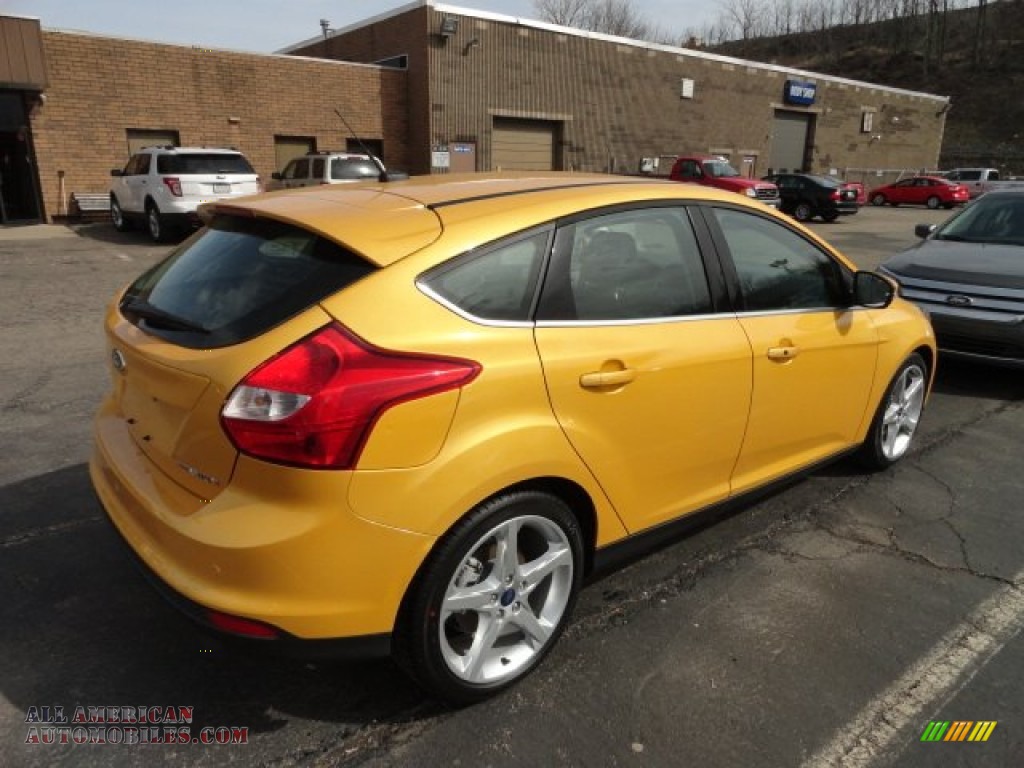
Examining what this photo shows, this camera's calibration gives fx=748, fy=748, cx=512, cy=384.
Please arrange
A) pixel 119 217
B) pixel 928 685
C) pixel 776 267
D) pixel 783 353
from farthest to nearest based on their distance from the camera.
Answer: pixel 119 217, pixel 776 267, pixel 783 353, pixel 928 685

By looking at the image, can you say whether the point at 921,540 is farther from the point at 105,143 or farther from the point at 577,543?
the point at 105,143

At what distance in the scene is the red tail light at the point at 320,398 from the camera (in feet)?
6.45

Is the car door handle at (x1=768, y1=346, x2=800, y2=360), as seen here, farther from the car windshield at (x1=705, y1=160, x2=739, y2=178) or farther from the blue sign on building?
the blue sign on building

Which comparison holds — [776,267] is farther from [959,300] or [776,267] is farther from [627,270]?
[959,300]

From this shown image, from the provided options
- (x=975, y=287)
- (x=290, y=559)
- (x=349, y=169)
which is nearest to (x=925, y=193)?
(x=349, y=169)

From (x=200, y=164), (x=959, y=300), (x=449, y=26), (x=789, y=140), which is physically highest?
(x=449, y=26)

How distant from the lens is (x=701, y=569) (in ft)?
10.6

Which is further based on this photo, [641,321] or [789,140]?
[789,140]

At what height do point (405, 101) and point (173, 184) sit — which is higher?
point (405, 101)

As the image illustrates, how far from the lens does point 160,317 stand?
96.6 inches

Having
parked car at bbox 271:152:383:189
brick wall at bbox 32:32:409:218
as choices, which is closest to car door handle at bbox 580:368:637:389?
parked car at bbox 271:152:383:189

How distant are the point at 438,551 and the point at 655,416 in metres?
0.96

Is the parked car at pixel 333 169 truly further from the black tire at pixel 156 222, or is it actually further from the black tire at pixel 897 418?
the black tire at pixel 897 418

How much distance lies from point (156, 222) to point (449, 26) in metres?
12.0
